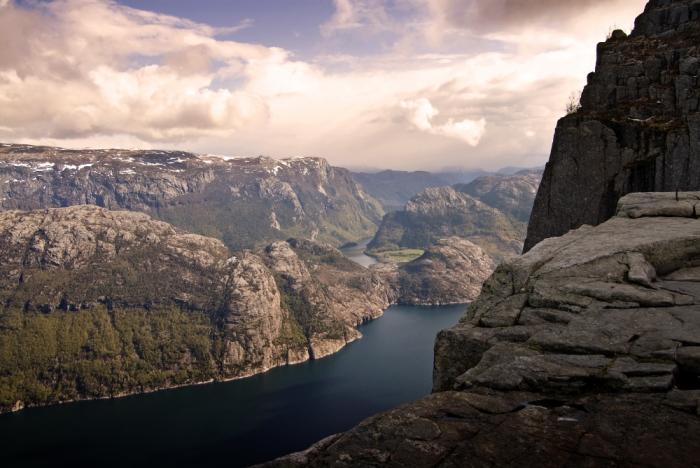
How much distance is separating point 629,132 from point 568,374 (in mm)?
49359

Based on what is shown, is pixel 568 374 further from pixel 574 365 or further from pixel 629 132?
pixel 629 132

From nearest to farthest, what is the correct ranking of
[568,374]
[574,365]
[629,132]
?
1. [568,374]
2. [574,365]
3. [629,132]

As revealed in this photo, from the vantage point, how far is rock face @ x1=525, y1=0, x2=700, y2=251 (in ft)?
177

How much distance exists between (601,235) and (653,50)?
150 ft

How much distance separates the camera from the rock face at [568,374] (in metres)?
15.0

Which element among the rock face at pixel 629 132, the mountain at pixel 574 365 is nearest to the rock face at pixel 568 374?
the mountain at pixel 574 365

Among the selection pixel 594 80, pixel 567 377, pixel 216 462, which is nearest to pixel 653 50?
pixel 594 80

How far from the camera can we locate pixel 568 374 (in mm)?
18531

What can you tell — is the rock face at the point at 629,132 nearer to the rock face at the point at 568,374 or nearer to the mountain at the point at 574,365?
the mountain at the point at 574,365

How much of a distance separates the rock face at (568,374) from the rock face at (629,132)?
92.5ft

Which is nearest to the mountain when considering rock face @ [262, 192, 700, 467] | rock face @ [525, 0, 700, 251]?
rock face @ [262, 192, 700, 467]

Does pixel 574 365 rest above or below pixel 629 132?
below

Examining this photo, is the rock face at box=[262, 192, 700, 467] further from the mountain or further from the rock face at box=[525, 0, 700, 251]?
the rock face at box=[525, 0, 700, 251]

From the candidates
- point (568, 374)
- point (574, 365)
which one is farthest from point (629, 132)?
point (568, 374)
